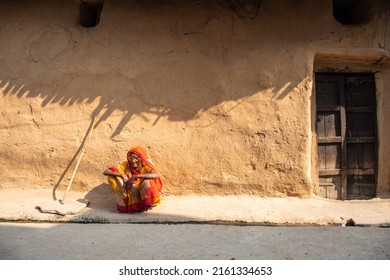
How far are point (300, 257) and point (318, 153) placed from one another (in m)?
2.58

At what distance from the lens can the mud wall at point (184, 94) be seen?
15.5 feet

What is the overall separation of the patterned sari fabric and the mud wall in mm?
474

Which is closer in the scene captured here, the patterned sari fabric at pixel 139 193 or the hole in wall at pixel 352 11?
the patterned sari fabric at pixel 139 193

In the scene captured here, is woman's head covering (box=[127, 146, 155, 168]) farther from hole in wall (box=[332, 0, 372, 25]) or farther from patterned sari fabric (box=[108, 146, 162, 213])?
hole in wall (box=[332, 0, 372, 25])

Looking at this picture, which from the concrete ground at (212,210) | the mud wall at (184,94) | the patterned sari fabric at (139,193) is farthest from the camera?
the mud wall at (184,94)

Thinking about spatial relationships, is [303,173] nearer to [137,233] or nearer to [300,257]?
[300,257]

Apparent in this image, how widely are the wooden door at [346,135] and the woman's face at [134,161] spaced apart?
2877 mm

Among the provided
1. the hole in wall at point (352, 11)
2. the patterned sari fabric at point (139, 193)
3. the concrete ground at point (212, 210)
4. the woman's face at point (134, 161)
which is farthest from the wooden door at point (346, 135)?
the woman's face at point (134, 161)

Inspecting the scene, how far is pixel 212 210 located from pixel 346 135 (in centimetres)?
261

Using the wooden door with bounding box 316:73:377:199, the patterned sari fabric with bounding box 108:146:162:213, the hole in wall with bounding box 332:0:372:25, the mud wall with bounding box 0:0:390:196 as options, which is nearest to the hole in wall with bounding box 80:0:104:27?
the mud wall with bounding box 0:0:390:196

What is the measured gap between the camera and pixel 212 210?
4.28 m

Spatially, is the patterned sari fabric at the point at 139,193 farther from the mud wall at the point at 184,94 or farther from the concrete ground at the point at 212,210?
the mud wall at the point at 184,94

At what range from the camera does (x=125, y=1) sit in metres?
5.04

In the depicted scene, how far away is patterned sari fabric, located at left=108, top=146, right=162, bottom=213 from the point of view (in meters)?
4.16
